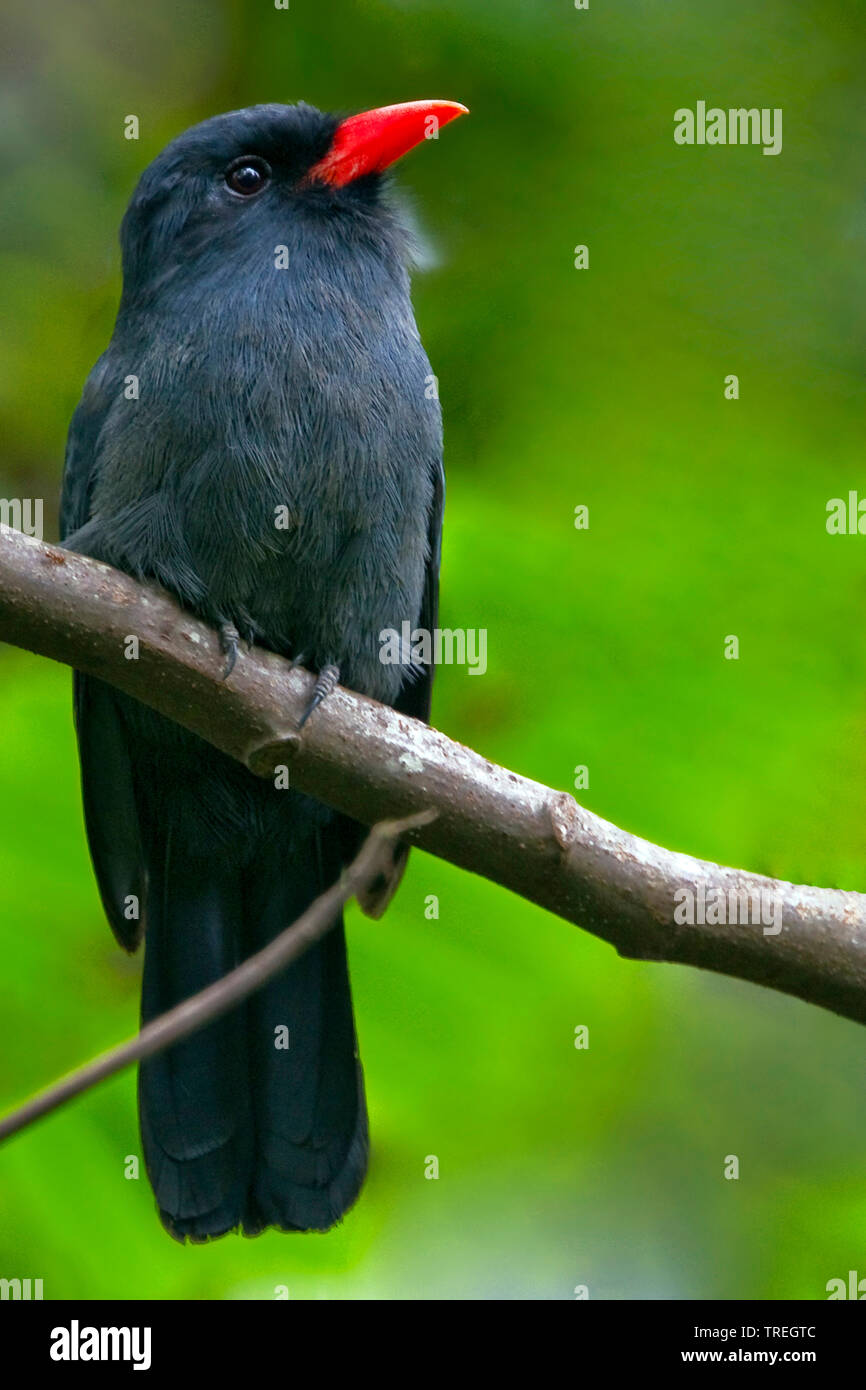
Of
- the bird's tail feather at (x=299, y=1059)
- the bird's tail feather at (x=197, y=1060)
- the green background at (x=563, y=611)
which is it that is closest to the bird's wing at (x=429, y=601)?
the green background at (x=563, y=611)

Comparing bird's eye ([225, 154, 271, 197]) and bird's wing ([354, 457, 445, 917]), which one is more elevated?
bird's eye ([225, 154, 271, 197])

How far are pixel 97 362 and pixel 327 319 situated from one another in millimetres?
594

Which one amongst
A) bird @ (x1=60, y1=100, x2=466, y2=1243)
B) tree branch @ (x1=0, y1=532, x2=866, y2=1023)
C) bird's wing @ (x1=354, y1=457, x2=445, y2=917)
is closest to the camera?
tree branch @ (x1=0, y1=532, x2=866, y2=1023)

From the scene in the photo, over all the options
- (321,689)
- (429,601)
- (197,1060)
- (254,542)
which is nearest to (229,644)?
(321,689)

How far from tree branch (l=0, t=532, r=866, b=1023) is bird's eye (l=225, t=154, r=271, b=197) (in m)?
1.25

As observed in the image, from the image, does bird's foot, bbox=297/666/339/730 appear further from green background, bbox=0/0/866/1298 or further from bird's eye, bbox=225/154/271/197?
bird's eye, bbox=225/154/271/197

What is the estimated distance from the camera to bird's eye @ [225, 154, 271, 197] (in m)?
3.48

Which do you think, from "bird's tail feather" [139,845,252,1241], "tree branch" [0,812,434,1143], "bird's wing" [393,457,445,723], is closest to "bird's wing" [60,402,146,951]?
"bird's tail feather" [139,845,252,1241]

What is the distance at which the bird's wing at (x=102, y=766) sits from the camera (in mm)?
3324

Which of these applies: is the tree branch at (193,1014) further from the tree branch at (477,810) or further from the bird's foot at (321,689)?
the bird's foot at (321,689)

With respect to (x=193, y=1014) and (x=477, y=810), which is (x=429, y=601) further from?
(x=193, y=1014)

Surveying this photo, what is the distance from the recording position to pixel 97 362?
11.7ft

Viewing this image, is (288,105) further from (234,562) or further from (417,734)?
(417,734)
